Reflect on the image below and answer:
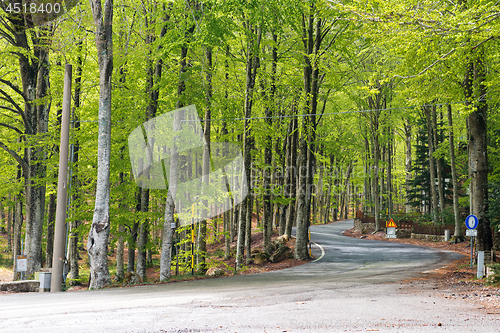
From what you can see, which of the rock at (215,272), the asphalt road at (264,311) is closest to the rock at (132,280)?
the rock at (215,272)

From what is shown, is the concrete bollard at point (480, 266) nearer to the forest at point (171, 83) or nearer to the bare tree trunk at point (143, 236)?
the forest at point (171, 83)

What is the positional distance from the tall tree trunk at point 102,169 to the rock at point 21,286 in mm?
1612

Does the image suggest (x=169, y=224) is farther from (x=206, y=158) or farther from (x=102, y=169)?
(x=206, y=158)

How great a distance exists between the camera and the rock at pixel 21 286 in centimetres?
1184

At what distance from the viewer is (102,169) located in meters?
12.6

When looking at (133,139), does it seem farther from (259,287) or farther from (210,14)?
(259,287)

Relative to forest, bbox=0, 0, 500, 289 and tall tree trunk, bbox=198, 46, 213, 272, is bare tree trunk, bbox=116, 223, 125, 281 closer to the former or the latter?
forest, bbox=0, 0, 500, 289

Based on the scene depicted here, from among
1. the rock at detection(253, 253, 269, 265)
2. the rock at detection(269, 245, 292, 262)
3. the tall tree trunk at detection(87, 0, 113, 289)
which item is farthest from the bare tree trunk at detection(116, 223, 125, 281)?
the rock at detection(269, 245, 292, 262)

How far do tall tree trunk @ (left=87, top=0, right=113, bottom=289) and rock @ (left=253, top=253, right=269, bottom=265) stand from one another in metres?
8.70

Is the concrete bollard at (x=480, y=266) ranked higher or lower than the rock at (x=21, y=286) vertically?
higher

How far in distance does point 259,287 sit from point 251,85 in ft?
36.1

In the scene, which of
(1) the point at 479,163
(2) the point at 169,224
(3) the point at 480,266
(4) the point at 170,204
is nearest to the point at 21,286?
(2) the point at 169,224

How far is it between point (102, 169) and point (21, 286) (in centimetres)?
424

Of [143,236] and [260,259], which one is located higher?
[143,236]
